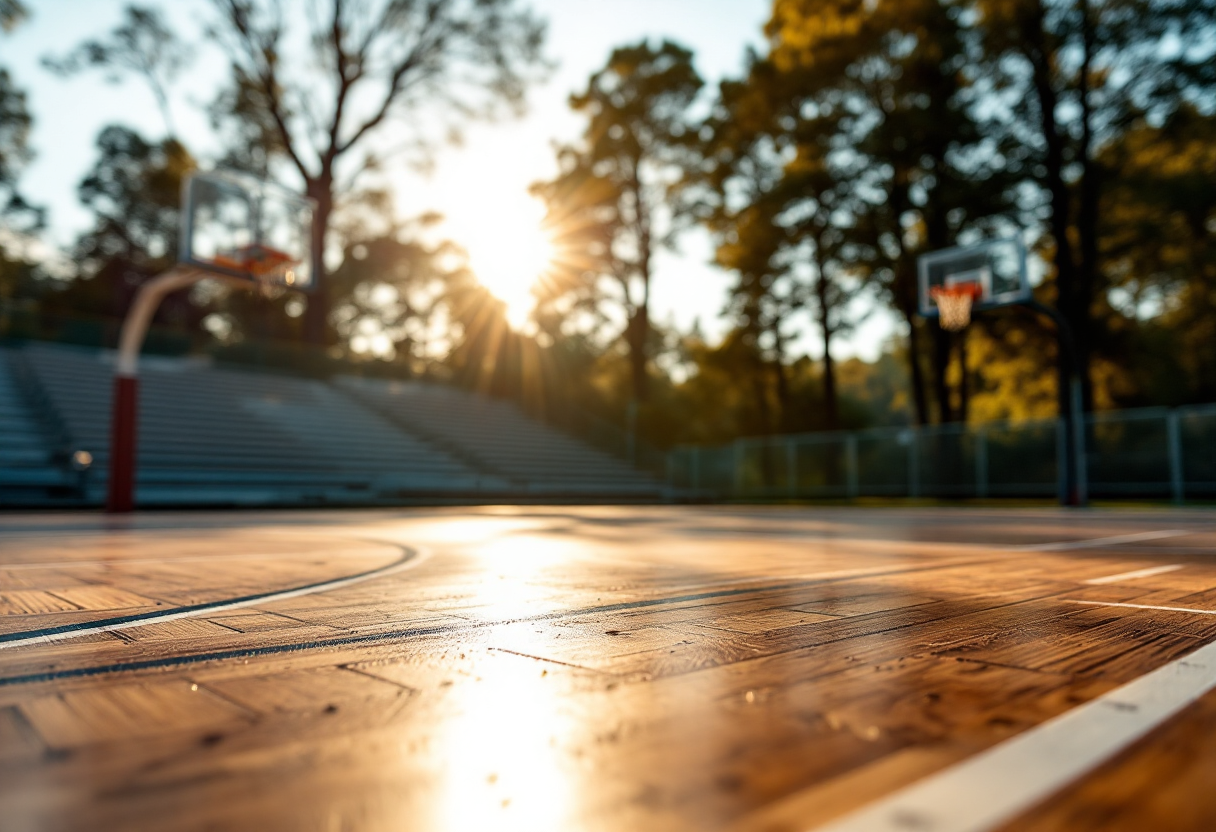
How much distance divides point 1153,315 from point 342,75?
24991mm

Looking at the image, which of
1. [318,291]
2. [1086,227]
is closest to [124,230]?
[318,291]

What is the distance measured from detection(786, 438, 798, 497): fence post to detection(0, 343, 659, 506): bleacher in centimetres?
389

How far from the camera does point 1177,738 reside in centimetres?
124

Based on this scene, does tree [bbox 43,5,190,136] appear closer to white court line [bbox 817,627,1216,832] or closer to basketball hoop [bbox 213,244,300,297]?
basketball hoop [bbox 213,244,300,297]

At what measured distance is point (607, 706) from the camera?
4.75 ft

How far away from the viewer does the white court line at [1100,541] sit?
5363 mm

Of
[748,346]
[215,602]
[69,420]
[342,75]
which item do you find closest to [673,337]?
[748,346]

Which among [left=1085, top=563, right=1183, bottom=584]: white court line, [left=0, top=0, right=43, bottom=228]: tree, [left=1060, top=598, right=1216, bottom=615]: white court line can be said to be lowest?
[left=1085, top=563, right=1183, bottom=584]: white court line

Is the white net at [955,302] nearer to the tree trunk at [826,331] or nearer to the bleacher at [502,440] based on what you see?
the tree trunk at [826,331]

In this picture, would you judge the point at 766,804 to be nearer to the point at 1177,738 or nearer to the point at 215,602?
the point at 1177,738

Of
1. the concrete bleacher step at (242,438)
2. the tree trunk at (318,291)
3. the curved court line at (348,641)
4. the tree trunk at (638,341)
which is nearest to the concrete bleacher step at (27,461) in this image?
the concrete bleacher step at (242,438)

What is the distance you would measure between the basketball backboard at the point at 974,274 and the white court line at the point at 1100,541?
307 inches

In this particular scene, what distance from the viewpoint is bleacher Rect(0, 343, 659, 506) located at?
14.2m

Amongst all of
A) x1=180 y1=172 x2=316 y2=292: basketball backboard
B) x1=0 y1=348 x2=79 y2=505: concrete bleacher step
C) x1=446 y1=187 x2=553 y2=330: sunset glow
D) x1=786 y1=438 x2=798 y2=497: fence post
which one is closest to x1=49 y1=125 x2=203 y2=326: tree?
x1=446 y1=187 x2=553 y2=330: sunset glow
